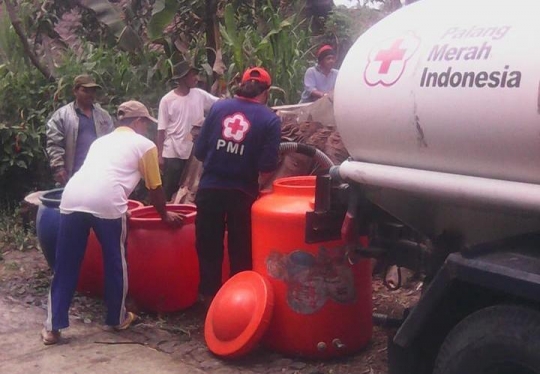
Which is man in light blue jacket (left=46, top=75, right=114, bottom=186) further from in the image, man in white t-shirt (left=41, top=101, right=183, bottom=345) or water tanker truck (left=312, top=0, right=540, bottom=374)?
water tanker truck (left=312, top=0, right=540, bottom=374)

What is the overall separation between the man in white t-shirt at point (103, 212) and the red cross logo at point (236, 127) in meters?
0.52

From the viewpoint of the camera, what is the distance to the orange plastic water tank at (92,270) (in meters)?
6.58

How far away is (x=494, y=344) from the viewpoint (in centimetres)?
334

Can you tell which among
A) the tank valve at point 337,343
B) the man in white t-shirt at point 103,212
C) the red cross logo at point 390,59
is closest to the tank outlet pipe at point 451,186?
the red cross logo at point 390,59

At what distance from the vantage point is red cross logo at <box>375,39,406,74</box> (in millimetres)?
3909

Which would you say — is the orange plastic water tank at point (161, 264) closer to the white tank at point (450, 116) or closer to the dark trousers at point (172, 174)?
the dark trousers at point (172, 174)

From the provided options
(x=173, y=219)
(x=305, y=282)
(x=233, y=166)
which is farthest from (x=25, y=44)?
(x=305, y=282)

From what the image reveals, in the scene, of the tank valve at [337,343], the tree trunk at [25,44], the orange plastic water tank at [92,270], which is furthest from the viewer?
the tree trunk at [25,44]

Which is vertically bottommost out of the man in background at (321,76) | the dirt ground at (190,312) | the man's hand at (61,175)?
the dirt ground at (190,312)

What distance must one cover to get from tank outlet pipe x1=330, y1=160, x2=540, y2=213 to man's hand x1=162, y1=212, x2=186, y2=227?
7.24 ft

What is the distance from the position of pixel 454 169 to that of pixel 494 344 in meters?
0.74

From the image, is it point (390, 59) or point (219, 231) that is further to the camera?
point (219, 231)

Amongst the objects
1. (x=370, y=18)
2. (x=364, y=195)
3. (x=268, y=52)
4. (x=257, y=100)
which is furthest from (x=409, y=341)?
(x=370, y=18)

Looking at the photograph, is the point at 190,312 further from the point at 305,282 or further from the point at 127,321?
the point at 305,282
